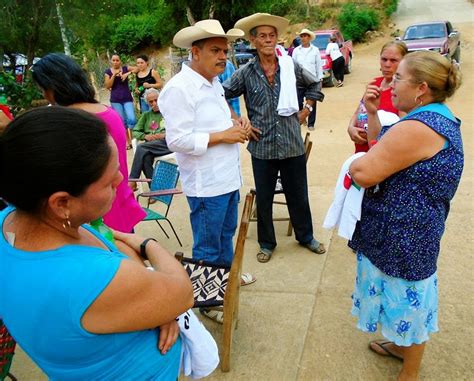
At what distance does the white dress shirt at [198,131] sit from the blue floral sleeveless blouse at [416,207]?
1033 millimetres

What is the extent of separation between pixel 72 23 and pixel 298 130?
15.2 metres

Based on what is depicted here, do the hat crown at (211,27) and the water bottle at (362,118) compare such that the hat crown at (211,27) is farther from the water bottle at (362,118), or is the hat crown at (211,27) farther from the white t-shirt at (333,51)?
the white t-shirt at (333,51)

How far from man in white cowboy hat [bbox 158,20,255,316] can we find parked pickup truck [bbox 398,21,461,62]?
12.5m

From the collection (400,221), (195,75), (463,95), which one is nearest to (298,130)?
(195,75)

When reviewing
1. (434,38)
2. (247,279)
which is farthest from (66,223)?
(434,38)

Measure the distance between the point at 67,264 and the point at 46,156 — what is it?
0.26 m

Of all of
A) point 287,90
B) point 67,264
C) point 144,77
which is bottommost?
point 144,77

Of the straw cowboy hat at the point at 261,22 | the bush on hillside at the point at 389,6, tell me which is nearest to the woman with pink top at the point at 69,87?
the straw cowboy hat at the point at 261,22

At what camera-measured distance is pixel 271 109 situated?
3.52 metres

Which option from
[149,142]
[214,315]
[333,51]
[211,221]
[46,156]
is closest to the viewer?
[46,156]

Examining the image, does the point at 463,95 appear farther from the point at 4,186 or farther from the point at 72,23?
the point at 72,23

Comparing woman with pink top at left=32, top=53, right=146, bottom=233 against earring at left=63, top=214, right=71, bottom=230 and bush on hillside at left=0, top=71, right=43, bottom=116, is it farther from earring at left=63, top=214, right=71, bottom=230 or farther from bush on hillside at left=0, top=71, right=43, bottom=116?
bush on hillside at left=0, top=71, right=43, bottom=116

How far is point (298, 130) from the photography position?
3.60 metres

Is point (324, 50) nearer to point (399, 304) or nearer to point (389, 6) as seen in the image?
point (399, 304)
